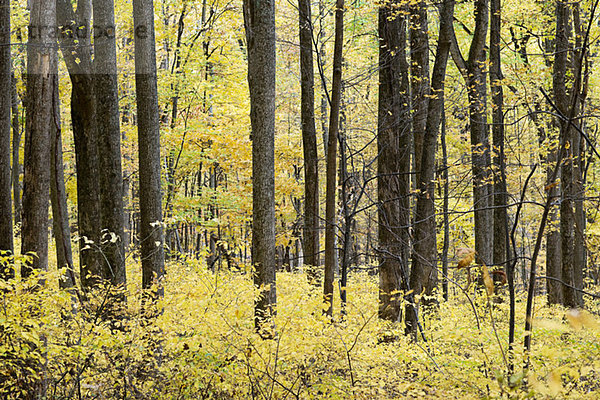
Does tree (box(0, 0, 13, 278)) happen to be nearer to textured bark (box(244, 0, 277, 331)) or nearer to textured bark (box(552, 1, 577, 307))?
textured bark (box(244, 0, 277, 331))

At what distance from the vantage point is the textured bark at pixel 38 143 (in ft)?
19.1

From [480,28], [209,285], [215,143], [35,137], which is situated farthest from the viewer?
[215,143]

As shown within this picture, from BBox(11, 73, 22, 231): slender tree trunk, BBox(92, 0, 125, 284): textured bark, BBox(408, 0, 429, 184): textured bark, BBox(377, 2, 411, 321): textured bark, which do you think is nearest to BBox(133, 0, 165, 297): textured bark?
BBox(92, 0, 125, 284): textured bark

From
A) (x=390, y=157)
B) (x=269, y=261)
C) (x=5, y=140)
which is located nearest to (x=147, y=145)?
(x=5, y=140)

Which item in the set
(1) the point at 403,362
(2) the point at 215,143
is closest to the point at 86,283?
(1) the point at 403,362

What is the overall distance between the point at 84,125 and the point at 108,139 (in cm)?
69

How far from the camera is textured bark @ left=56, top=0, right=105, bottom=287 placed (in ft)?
23.7

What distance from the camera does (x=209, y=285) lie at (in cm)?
649

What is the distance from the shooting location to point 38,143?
5895 mm

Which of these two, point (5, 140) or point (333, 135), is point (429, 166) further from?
point (5, 140)

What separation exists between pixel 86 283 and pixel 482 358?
5.44 m

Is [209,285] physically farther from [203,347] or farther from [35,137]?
[35,137]

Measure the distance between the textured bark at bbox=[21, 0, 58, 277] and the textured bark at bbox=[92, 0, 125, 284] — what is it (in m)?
1.03

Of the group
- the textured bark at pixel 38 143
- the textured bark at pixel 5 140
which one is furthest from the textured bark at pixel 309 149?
the textured bark at pixel 5 140
